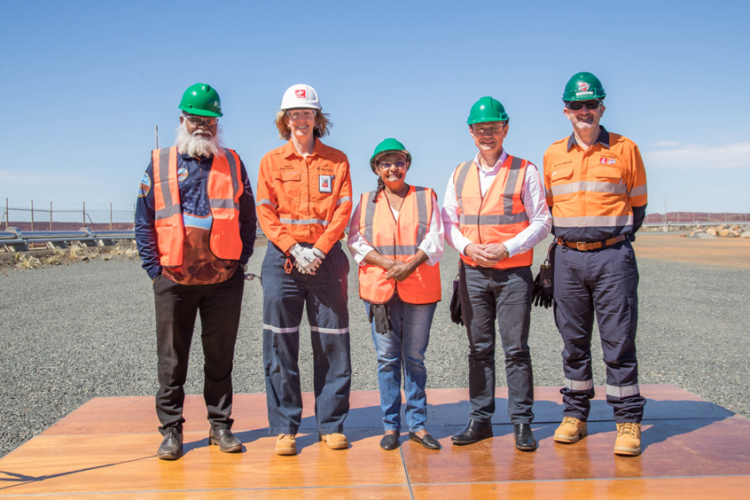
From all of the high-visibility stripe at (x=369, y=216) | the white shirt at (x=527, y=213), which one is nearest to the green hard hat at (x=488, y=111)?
the white shirt at (x=527, y=213)

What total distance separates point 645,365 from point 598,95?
4.50 metres

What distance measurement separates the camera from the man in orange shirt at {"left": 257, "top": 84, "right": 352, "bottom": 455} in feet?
11.0

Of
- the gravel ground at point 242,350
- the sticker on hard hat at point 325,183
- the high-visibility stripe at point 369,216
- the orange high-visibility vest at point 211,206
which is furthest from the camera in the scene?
the gravel ground at point 242,350

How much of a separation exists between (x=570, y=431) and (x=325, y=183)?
7.54 feet

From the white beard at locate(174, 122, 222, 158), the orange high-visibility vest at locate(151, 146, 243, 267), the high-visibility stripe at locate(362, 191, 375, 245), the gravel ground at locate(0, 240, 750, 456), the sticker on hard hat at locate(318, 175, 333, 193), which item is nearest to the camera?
the orange high-visibility vest at locate(151, 146, 243, 267)

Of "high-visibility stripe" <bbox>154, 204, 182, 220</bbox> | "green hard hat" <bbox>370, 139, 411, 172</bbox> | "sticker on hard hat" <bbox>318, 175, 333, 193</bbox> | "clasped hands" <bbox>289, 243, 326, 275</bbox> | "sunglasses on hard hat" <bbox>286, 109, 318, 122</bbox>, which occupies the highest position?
"sunglasses on hard hat" <bbox>286, 109, 318, 122</bbox>

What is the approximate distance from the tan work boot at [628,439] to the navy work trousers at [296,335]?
173cm

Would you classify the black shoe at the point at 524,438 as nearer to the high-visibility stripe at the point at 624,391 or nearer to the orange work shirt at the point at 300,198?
the high-visibility stripe at the point at 624,391

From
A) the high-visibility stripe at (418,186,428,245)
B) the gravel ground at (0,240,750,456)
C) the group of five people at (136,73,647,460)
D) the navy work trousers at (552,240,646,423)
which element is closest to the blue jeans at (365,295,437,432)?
the group of five people at (136,73,647,460)

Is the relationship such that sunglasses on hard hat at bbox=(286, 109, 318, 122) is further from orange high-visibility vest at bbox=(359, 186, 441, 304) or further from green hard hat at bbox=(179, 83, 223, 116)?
orange high-visibility vest at bbox=(359, 186, 441, 304)

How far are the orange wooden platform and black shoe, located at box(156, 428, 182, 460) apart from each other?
6 cm

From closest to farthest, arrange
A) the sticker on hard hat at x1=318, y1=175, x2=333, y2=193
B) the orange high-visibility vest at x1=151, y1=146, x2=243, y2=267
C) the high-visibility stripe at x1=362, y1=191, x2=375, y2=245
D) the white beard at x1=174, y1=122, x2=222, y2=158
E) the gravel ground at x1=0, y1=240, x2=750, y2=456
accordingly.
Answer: the orange high-visibility vest at x1=151, y1=146, x2=243, y2=267
the white beard at x1=174, y1=122, x2=222, y2=158
the sticker on hard hat at x1=318, y1=175, x2=333, y2=193
the high-visibility stripe at x1=362, y1=191, x2=375, y2=245
the gravel ground at x1=0, y1=240, x2=750, y2=456

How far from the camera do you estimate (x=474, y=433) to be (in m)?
3.44

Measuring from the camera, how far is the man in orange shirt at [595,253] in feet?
11.0
